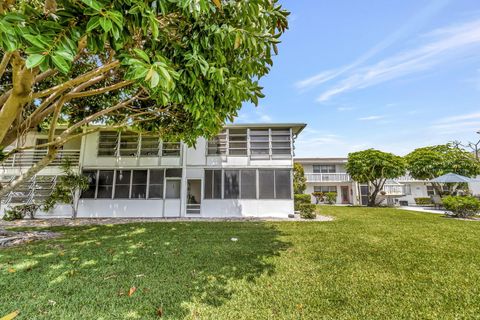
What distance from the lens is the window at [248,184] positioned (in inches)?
480

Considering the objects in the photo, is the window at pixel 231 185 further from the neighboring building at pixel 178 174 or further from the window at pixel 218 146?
the window at pixel 218 146

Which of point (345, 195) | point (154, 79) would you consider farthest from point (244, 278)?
point (345, 195)

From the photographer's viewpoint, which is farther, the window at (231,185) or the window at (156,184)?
the window at (156,184)

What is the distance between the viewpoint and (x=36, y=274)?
12.6 ft

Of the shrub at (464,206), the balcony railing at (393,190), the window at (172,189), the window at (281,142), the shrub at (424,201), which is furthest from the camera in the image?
the balcony railing at (393,190)

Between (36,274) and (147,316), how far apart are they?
2.79 metres

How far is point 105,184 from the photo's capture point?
12.4 m

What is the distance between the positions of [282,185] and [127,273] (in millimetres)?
9335

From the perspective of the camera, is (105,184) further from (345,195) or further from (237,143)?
(345,195)

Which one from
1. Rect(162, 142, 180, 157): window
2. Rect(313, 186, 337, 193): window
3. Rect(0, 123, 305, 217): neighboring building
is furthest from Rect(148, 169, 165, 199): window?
Rect(313, 186, 337, 193): window

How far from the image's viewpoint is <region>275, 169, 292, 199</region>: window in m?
12.1

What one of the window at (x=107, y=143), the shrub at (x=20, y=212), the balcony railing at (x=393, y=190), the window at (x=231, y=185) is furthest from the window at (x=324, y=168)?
the shrub at (x=20, y=212)

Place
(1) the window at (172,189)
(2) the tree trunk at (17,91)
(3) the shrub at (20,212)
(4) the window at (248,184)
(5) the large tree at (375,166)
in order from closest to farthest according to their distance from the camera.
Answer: (2) the tree trunk at (17,91), (3) the shrub at (20,212), (4) the window at (248,184), (1) the window at (172,189), (5) the large tree at (375,166)

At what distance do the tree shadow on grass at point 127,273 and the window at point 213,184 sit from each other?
5.52 metres
